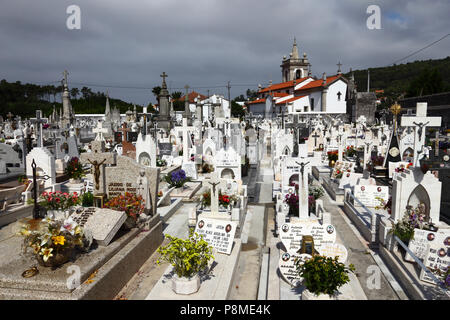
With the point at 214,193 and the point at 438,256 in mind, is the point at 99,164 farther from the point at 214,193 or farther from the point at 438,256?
the point at 438,256

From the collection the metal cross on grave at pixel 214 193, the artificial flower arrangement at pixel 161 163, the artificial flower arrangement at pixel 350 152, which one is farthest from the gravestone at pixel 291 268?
the artificial flower arrangement at pixel 350 152

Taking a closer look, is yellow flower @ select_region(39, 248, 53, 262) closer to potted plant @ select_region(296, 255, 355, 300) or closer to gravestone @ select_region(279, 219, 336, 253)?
potted plant @ select_region(296, 255, 355, 300)

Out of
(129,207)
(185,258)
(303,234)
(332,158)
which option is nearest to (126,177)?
(129,207)

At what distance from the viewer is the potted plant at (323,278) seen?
14.9 feet

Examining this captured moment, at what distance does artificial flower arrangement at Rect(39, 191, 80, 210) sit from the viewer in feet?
28.0

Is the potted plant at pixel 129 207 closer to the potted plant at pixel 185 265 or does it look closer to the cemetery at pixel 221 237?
the cemetery at pixel 221 237

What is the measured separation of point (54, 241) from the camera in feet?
16.2

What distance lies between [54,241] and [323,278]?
4108mm

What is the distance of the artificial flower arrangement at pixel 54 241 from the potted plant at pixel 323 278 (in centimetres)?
377

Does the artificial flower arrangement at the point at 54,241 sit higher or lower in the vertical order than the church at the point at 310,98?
lower
